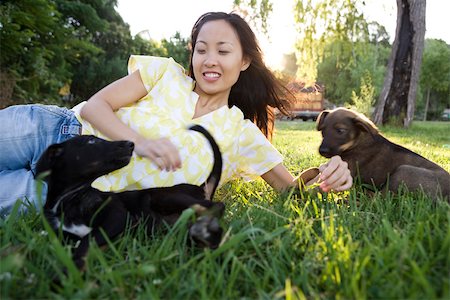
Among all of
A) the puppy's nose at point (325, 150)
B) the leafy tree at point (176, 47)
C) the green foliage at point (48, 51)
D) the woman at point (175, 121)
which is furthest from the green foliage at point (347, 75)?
the woman at point (175, 121)

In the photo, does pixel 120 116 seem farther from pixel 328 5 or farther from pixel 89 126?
pixel 328 5

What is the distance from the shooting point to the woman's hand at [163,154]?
2031 mm

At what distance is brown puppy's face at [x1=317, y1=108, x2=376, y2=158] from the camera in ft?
12.0

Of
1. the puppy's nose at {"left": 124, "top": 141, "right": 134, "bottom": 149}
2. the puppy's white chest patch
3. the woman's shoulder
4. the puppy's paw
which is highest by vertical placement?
the woman's shoulder

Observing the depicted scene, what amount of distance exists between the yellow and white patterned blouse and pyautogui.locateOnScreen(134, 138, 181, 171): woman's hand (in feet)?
1.18

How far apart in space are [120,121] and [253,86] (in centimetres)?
137

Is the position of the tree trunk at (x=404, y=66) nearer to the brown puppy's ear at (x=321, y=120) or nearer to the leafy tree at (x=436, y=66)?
the brown puppy's ear at (x=321, y=120)

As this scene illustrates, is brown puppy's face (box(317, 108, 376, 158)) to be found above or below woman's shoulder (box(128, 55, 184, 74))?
below

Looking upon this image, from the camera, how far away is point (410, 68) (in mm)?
13078

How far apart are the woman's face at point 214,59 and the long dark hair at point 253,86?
0.15 m

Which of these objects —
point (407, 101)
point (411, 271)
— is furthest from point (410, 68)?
point (411, 271)

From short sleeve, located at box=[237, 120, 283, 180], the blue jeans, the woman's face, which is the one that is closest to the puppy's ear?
the blue jeans

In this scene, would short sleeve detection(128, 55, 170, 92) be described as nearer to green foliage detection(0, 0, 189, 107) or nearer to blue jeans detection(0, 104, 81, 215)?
blue jeans detection(0, 104, 81, 215)

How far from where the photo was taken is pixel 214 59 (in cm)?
302
